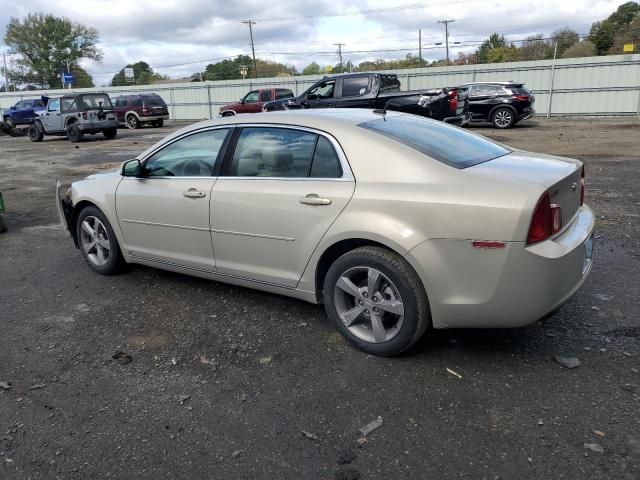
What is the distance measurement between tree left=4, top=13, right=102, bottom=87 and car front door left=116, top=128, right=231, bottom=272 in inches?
3488

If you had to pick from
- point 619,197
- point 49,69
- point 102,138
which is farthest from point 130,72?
point 619,197

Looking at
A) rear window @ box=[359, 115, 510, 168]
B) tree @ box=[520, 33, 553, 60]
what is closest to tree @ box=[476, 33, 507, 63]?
tree @ box=[520, 33, 553, 60]

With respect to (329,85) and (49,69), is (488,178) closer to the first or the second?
(329,85)

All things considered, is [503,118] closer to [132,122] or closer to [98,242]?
[98,242]

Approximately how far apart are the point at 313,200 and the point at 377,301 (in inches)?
30.6

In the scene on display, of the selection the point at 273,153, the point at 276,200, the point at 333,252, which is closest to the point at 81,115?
the point at 273,153

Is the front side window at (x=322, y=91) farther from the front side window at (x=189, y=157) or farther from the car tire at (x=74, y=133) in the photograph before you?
the front side window at (x=189, y=157)

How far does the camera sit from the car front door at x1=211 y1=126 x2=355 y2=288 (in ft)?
11.7

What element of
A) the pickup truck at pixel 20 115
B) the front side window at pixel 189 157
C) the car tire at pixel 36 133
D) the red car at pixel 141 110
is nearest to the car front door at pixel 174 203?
the front side window at pixel 189 157

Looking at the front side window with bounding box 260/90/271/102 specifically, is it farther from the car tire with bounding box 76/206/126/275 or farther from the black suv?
the car tire with bounding box 76/206/126/275

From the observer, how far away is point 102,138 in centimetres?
2331

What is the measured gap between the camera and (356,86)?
590 inches

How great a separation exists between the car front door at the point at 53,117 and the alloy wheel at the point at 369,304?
2167 cm

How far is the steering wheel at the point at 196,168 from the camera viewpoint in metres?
4.23
